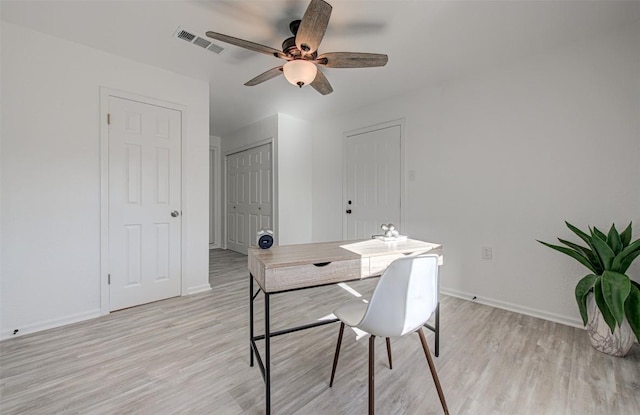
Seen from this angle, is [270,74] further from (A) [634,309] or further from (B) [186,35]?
(A) [634,309]

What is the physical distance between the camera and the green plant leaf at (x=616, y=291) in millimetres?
1631

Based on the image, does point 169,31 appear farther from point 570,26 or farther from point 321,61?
point 570,26

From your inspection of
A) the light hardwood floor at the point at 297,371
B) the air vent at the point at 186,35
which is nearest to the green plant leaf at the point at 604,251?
the light hardwood floor at the point at 297,371

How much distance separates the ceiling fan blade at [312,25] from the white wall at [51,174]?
190cm

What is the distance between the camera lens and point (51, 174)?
2240 millimetres

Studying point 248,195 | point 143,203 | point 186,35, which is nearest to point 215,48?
point 186,35

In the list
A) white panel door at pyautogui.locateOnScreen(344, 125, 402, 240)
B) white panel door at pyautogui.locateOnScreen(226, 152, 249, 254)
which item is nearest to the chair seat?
white panel door at pyautogui.locateOnScreen(344, 125, 402, 240)

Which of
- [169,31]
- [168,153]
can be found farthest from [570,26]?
[168,153]

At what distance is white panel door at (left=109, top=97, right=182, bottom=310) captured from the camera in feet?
8.42

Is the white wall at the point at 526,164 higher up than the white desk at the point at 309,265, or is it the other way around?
the white wall at the point at 526,164

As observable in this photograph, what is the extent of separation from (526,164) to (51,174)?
4214 mm

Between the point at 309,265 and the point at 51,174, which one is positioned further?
the point at 51,174

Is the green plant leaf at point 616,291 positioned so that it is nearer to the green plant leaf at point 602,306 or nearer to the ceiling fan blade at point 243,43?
the green plant leaf at point 602,306

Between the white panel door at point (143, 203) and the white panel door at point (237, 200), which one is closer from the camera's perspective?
the white panel door at point (143, 203)
